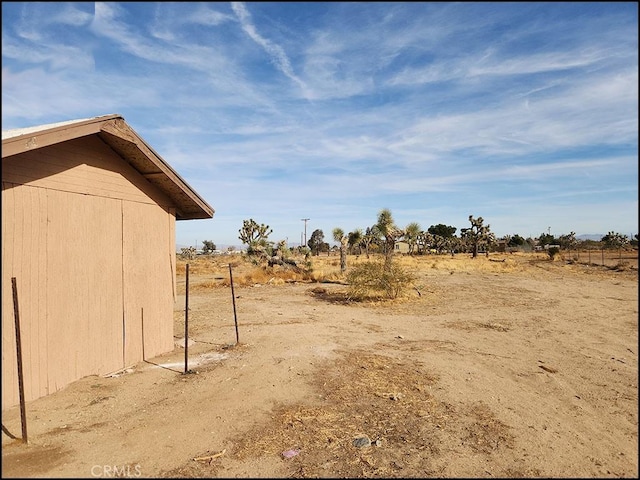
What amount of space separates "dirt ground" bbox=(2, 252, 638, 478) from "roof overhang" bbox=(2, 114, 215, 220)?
10.0 ft

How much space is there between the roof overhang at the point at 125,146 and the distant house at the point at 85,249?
2cm

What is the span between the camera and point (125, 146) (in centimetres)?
727

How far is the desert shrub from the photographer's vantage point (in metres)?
15.8

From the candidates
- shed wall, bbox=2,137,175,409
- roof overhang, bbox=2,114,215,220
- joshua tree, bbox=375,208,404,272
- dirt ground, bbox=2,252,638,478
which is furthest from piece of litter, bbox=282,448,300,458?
joshua tree, bbox=375,208,404,272

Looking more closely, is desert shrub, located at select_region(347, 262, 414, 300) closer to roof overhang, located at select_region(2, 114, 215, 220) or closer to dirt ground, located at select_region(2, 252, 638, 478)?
dirt ground, located at select_region(2, 252, 638, 478)

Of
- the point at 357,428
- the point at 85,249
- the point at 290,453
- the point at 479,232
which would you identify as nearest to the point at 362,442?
the point at 357,428

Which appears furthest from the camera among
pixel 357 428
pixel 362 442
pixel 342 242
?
pixel 342 242

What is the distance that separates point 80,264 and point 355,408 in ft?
15.4

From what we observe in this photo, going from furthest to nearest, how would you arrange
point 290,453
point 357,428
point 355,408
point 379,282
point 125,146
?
point 379,282 < point 125,146 < point 355,408 < point 357,428 < point 290,453

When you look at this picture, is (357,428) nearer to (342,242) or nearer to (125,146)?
(125,146)

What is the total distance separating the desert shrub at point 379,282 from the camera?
15.8 meters

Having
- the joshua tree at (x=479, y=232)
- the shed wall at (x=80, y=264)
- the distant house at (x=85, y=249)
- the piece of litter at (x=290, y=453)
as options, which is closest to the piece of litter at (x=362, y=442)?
the piece of litter at (x=290, y=453)

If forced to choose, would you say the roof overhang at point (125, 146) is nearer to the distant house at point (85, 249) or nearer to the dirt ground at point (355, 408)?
the distant house at point (85, 249)

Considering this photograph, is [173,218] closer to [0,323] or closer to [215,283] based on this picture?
[0,323]
